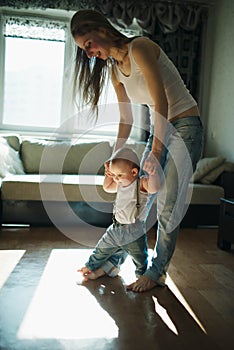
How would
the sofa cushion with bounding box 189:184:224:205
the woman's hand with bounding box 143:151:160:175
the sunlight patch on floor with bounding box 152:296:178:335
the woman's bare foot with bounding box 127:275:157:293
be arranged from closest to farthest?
the sunlight patch on floor with bounding box 152:296:178:335, the woman's hand with bounding box 143:151:160:175, the woman's bare foot with bounding box 127:275:157:293, the sofa cushion with bounding box 189:184:224:205

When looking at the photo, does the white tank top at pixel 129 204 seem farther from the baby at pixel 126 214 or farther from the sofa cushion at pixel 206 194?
the sofa cushion at pixel 206 194

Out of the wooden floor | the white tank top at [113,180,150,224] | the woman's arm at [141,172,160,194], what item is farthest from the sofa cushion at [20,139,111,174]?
the woman's arm at [141,172,160,194]

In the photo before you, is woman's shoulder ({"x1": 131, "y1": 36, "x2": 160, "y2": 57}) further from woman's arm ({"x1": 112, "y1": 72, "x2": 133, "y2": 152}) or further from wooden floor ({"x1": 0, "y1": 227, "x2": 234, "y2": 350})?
wooden floor ({"x1": 0, "y1": 227, "x2": 234, "y2": 350})

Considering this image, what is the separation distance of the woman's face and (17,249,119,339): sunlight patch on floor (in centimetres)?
100

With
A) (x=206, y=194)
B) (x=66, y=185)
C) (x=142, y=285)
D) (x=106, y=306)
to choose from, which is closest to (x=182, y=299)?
(x=142, y=285)

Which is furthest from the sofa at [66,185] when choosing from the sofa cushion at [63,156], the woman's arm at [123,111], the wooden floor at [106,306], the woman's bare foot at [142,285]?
the woman's bare foot at [142,285]

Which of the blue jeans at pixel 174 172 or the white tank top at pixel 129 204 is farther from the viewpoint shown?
the white tank top at pixel 129 204

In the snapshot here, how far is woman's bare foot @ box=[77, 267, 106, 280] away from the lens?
6.12 feet

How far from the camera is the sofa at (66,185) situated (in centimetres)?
290

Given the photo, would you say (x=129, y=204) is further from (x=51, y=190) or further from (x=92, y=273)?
(x=51, y=190)

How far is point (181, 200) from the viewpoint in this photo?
5.57 feet

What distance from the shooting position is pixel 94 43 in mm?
1510

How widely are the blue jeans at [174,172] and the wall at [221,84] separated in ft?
6.82

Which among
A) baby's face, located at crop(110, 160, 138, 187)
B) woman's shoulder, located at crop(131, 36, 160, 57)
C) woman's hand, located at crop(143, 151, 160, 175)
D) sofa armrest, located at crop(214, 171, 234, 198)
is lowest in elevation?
sofa armrest, located at crop(214, 171, 234, 198)
